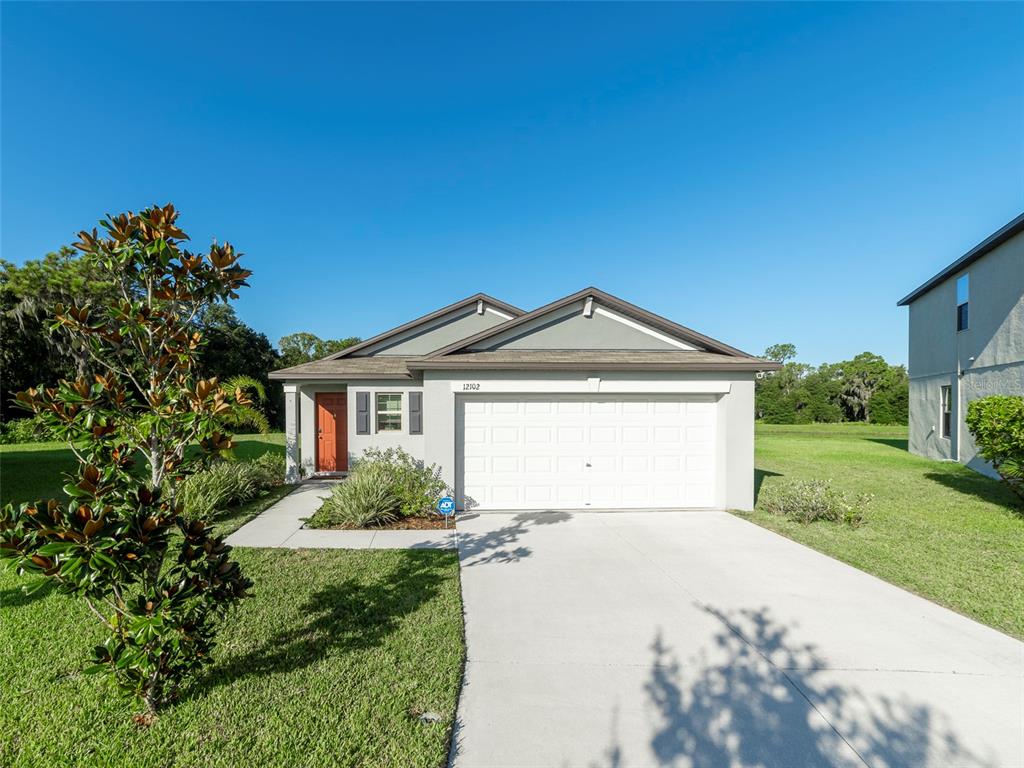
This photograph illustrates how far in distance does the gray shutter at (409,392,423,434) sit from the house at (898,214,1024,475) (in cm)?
1550

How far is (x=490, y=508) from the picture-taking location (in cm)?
859

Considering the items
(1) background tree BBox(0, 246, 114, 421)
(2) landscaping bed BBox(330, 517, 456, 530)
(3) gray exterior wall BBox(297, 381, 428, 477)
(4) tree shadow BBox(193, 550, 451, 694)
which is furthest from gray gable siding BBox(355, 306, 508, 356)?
(1) background tree BBox(0, 246, 114, 421)

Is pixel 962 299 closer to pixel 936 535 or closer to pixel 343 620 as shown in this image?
pixel 936 535

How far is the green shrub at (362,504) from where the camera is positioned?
756 centimetres

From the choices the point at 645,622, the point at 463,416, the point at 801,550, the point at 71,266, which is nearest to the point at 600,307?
the point at 463,416

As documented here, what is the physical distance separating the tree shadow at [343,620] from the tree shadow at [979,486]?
1131 cm

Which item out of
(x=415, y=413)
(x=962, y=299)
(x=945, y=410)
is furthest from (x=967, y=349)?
(x=415, y=413)

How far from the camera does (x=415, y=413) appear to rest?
40.6 ft

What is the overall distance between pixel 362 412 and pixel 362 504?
4876 millimetres

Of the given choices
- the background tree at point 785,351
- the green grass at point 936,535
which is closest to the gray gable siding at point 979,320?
the green grass at point 936,535

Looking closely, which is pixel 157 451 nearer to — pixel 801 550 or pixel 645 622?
pixel 645 622

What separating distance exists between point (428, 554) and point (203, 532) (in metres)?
3.72

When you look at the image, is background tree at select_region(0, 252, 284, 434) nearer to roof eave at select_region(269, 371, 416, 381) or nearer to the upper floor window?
roof eave at select_region(269, 371, 416, 381)

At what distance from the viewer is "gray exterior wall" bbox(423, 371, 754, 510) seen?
838 cm
